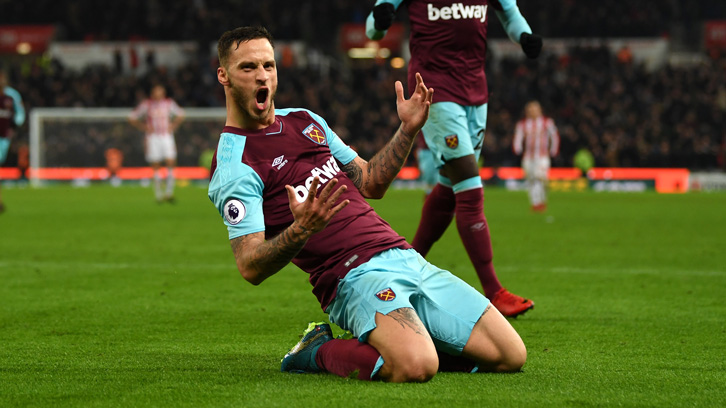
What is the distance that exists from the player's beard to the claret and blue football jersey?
2.9 inches

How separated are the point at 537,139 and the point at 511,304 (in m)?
13.0

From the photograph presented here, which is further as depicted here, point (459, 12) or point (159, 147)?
point (159, 147)

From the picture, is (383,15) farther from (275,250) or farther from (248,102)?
(275,250)

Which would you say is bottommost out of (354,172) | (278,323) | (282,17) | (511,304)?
(278,323)

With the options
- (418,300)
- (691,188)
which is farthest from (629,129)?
(418,300)

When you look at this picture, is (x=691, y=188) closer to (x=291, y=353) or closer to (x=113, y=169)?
(x=113, y=169)

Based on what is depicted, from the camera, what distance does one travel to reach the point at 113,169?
25219 millimetres

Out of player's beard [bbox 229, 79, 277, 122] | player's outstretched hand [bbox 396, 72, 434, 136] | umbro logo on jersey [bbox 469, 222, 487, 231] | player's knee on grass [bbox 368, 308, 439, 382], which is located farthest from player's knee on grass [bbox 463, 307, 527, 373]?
umbro logo on jersey [bbox 469, 222, 487, 231]

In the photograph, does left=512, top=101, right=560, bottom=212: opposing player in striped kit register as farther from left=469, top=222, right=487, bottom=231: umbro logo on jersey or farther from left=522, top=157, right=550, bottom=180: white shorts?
left=469, top=222, right=487, bottom=231: umbro logo on jersey

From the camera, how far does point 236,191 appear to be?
347 centimetres

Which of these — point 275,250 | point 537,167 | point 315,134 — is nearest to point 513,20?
point 315,134

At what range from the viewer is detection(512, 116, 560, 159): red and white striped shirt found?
57.6ft

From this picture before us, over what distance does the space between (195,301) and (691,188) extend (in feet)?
66.6

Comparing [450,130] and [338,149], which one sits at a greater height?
[338,149]
